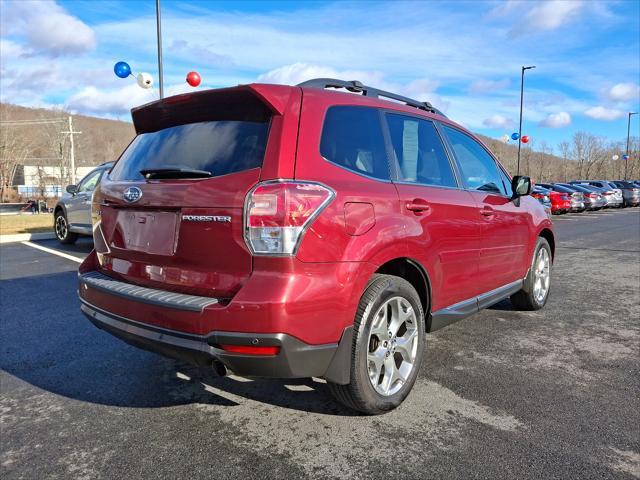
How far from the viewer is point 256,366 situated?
2.35m

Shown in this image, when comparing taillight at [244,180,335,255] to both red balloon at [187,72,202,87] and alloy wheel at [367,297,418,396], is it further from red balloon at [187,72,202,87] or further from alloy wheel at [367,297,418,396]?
red balloon at [187,72,202,87]

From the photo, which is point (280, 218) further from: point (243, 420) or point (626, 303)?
point (626, 303)

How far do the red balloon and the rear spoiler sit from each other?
34.6ft

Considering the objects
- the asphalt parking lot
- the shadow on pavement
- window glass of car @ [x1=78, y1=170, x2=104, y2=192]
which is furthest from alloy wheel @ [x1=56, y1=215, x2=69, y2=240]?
the asphalt parking lot

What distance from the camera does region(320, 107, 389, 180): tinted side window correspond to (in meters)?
2.69

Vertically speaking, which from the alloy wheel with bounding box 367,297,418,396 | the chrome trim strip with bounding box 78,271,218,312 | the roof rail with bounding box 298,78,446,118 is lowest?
the alloy wheel with bounding box 367,297,418,396

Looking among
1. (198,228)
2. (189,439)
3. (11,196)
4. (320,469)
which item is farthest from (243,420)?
(11,196)

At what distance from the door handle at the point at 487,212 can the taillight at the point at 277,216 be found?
205 centimetres

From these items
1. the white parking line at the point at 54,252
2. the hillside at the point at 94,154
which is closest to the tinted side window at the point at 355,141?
the white parking line at the point at 54,252

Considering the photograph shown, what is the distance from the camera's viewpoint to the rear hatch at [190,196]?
8.08 feet

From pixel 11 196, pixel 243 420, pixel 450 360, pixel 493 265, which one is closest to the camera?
pixel 243 420

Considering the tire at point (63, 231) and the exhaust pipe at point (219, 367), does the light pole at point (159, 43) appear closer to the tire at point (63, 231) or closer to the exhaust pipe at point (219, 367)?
the tire at point (63, 231)

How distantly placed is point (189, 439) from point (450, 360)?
83.5 inches

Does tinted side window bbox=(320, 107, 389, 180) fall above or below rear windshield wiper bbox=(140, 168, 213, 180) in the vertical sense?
above
